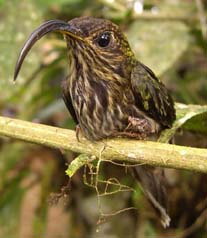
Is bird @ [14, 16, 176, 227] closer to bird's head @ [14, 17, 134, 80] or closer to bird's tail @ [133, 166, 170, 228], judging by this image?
bird's head @ [14, 17, 134, 80]

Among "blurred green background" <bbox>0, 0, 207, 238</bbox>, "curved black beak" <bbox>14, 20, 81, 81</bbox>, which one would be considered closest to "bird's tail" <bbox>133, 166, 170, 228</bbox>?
"blurred green background" <bbox>0, 0, 207, 238</bbox>

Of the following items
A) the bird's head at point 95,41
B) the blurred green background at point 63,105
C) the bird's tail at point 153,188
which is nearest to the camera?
the bird's head at point 95,41

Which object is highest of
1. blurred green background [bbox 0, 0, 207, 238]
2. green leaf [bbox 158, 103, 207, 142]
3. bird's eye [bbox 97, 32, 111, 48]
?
bird's eye [bbox 97, 32, 111, 48]

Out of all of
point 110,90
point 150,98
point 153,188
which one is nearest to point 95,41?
point 110,90

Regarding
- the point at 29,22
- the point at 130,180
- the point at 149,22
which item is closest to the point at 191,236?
the point at 130,180

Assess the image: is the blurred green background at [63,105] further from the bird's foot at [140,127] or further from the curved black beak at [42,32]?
the curved black beak at [42,32]

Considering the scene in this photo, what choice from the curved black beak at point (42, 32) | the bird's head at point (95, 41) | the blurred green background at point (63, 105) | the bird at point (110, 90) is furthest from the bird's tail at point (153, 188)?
the curved black beak at point (42, 32)
